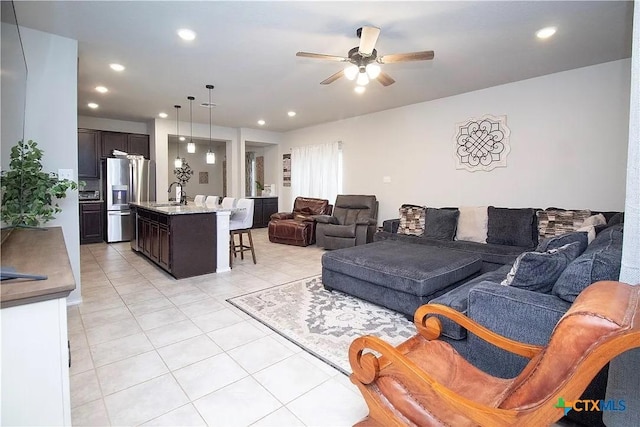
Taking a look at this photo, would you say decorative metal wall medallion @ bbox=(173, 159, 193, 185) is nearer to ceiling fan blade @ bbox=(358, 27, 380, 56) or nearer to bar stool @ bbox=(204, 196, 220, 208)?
bar stool @ bbox=(204, 196, 220, 208)

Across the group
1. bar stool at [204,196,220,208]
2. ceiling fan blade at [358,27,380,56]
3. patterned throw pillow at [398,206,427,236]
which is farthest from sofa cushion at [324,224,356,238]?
ceiling fan blade at [358,27,380,56]

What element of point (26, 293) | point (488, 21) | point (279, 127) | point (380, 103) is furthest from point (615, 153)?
point (279, 127)

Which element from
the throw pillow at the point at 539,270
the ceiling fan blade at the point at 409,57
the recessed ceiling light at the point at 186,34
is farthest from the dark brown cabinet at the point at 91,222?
the throw pillow at the point at 539,270

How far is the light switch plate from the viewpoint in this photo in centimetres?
295

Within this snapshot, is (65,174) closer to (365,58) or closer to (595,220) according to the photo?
(365,58)

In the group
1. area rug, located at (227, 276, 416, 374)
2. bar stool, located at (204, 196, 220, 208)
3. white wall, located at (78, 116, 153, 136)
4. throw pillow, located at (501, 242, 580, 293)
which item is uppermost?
white wall, located at (78, 116, 153, 136)

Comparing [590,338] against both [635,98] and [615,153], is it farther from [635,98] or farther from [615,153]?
[615,153]

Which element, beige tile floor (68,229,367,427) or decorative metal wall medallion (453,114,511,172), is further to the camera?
decorative metal wall medallion (453,114,511,172)

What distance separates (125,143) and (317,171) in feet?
13.4

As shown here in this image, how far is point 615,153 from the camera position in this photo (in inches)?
136

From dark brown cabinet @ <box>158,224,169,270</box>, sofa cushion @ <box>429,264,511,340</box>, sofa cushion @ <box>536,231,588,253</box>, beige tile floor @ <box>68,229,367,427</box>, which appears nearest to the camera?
beige tile floor @ <box>68,229,367,427</box>

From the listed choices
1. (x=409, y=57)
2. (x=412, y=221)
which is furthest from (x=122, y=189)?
(x=409, y=57)

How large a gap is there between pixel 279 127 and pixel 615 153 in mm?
6086

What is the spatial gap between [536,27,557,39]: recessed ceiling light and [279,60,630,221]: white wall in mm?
1262
